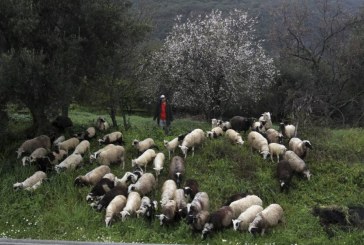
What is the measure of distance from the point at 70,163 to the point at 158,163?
9.63 feet

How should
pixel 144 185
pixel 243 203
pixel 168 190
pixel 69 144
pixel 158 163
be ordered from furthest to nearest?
pixel 69 144 → pixel 158 163 → pixel 144 185 → pixel 168 190 → pixel 243 203

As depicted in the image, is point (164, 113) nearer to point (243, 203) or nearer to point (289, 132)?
point (289, 132)

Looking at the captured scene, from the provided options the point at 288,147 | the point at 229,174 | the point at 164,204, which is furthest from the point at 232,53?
the point at 164,204

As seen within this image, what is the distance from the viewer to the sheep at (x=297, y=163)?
14.1 metres

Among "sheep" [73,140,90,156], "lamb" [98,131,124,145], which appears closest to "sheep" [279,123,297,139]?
"lamb" [98,131,124,145]

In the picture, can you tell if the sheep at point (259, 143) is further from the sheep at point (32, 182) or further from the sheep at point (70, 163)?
Result: the sheep at point (32, 182)

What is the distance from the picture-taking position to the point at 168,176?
46.6 feet


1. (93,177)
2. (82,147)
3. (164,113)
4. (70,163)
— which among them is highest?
(164,113)

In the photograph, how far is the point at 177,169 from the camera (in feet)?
45.9

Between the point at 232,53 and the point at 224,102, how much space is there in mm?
3327

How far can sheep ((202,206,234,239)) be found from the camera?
1085 cm

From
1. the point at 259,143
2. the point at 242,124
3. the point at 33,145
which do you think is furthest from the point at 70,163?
the point at 242,124

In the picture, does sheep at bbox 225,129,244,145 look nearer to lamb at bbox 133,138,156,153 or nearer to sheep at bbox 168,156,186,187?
sheep at bbox 168,156,186,187

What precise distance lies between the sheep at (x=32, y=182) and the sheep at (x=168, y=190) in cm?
385
